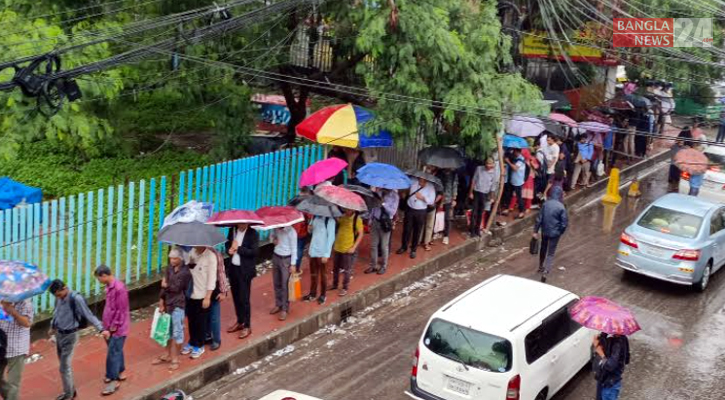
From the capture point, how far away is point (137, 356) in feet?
32.3

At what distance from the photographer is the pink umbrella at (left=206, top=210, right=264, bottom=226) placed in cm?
987

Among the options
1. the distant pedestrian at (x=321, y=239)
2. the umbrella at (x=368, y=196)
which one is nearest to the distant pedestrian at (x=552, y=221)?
the umbrella at (x=368, y=196)

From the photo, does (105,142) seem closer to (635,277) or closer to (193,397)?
(193,397)

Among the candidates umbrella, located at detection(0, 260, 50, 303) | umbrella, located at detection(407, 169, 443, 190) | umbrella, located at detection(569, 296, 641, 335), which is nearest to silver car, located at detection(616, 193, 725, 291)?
umbrella, located at detection(407, 169, 443, 190)

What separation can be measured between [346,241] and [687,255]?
5.98 meters

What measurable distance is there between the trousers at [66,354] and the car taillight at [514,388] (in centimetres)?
490

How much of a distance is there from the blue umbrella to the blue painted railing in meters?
5.35

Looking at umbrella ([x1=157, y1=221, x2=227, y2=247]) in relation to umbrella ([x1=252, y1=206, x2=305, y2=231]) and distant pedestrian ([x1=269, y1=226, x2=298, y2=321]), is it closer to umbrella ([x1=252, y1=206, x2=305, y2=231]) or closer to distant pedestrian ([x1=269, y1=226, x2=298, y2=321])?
umbrella ([x1=252, y1=206, x2=305, y2=231])

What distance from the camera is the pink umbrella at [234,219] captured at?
9.87 meters

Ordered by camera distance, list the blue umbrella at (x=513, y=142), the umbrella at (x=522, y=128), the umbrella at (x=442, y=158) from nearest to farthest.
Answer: the umbrella at (x=442, y=158)
the blue umbrella at (x=513, y=142)
the umbrella at (x=522, y=128)

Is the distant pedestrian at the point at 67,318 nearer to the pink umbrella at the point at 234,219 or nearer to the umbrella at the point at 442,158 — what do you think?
the pink umbrella at the point at 234,219

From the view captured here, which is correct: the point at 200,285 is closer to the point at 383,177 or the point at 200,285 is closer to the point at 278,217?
the point at 278,217

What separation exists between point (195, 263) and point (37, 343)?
2522 mm

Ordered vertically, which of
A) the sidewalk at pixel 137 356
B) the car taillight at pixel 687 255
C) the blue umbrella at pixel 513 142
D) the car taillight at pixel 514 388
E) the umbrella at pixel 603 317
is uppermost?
the blue umbrella at pixel 513 142
